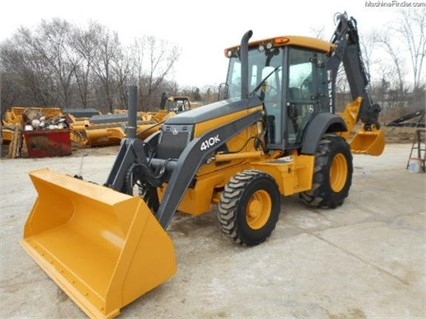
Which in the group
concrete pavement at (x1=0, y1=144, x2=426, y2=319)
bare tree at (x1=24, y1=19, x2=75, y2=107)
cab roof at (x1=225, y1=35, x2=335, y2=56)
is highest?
bare tree at (x1=24, y1=19, x2=75, y2=107)

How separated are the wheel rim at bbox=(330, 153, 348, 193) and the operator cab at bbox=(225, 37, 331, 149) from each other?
768 millimetres

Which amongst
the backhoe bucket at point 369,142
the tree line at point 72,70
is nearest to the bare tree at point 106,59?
the tree line at point 72,70

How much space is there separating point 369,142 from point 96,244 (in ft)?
18.2

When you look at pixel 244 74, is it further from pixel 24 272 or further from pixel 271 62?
pixel 24 272

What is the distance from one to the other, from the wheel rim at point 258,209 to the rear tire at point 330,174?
1.18 meters

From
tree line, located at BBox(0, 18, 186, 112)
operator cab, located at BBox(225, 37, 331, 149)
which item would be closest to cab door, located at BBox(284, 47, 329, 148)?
operator cab, located at BBox(225, 37, 331, 149)

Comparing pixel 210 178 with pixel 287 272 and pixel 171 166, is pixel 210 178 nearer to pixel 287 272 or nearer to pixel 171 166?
pixel 171 166

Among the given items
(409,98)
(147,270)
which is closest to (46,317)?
(147,270)

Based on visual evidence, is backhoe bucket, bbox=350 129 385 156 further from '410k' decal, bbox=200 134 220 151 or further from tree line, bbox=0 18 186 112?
tree line, bbox=0 18 186 112

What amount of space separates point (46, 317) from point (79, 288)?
0.95 ft

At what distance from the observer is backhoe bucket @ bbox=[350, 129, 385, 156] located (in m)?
6.65

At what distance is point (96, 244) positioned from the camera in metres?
3.28

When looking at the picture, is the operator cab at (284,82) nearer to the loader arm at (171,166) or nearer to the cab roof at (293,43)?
the cab roof at (293,43)

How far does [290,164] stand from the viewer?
4406mm
